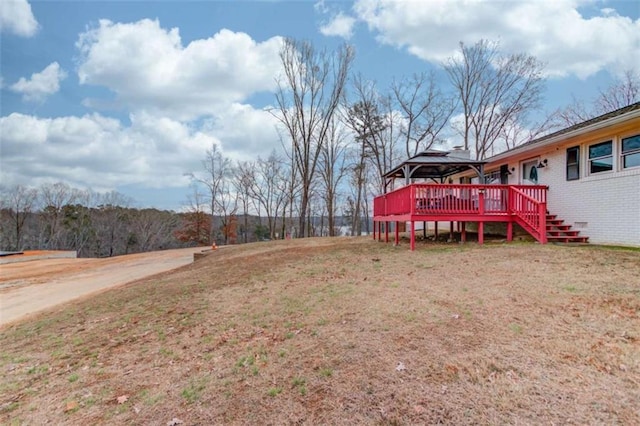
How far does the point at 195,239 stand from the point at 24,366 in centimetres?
3433

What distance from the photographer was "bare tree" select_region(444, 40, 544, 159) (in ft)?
75.9

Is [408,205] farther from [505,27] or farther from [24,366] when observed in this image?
[505,27]

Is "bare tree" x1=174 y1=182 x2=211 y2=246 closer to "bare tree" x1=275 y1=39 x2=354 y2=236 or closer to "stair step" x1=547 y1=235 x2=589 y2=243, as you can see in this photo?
"bare tree" x1=275 y1=39 x2=354 y2=236

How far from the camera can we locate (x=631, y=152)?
7.83m

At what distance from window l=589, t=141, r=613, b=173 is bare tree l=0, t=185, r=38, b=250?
41.9 meters

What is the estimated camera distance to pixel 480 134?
24.2 meters

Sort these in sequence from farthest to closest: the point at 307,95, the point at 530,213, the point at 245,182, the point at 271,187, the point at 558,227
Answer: the point at 245,182 < the point at 271,187 < the point at 307,95 < the point at 558,227 < the point at 530,213

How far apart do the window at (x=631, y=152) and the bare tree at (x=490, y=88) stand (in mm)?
16512

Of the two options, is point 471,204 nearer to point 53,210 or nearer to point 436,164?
point 436,164

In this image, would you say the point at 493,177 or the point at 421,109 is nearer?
the point at 493,177

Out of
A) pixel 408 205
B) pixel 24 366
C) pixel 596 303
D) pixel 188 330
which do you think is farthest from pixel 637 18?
pixel 24 366

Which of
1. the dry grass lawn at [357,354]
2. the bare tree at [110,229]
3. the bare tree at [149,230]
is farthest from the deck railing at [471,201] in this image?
the bare tree at [110,229]

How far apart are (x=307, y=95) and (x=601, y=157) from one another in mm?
19252

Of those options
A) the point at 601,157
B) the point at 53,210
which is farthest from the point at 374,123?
the point at 53,210
